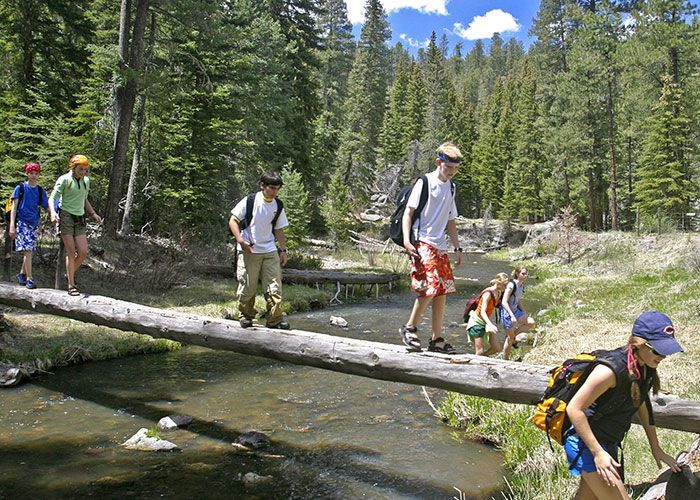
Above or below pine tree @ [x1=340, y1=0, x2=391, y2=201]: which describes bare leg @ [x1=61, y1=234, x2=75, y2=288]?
below

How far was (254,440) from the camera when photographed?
7.51m

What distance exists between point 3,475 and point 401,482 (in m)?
4.48

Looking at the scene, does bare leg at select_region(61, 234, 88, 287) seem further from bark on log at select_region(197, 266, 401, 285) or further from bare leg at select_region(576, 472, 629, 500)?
bark on log at select_region(197, 266, 401, 285)

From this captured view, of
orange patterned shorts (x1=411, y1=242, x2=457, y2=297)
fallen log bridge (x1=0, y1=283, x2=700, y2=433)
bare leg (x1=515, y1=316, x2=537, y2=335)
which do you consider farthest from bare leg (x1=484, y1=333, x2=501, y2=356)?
orange patterned shorts (x1=411, y1=242, x2=457, y2=297)

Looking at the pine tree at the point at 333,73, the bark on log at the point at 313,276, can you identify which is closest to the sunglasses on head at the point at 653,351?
the bark on log at the point at 313,276

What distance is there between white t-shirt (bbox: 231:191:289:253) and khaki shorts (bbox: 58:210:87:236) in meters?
3.71

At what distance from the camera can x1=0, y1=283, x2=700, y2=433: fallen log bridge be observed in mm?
5570

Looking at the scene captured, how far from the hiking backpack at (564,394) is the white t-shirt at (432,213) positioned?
8.12 feet

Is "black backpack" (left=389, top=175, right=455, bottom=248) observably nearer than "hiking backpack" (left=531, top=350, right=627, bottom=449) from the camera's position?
No

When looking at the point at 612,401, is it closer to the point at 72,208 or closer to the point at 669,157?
the point at 72,208

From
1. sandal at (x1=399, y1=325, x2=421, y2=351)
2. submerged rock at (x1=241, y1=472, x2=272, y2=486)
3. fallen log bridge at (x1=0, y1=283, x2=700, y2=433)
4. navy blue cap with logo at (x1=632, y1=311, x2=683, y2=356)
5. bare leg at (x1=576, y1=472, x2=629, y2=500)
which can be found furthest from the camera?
submerged rock at (x1=241, y1=472, x2=272, y2=486)

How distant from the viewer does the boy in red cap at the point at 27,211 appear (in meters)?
10.1

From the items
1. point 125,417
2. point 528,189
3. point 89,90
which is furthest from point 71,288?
point 528,189

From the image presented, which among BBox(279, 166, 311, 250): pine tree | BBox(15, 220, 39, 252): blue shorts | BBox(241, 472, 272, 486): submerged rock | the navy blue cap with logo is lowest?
BBox(241, 472, 272, 486): submerged rock
